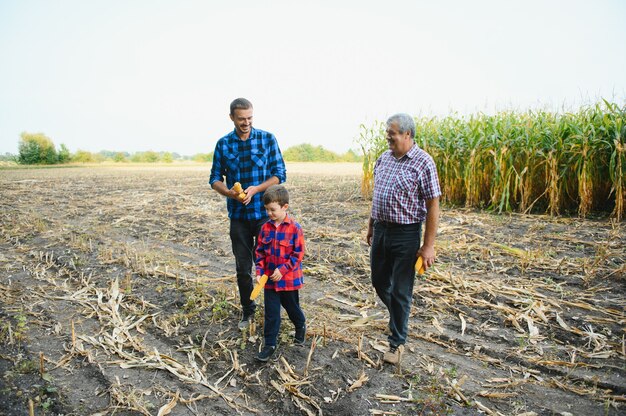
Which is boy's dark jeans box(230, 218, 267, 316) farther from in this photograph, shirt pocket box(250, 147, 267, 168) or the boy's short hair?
the boy's short hair

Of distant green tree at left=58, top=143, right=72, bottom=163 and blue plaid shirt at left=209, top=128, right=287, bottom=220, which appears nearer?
blue plaid shirt at left=209, top=128, right=287, bottom=220

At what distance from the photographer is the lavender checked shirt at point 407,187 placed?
3.10m

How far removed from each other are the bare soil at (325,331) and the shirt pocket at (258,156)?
159 cm

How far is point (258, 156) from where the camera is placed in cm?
383

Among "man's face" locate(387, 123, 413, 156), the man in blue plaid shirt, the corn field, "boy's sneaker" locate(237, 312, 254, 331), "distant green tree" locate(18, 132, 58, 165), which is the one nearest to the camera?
"man's face" locate(387, 123, 413, 156)

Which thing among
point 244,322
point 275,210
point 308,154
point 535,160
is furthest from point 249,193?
point 308,154

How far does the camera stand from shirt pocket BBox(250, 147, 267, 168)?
12.5ft

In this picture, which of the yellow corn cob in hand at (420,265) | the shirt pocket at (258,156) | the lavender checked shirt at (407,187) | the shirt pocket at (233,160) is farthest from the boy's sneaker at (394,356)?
the shirt pocket at (233,160)

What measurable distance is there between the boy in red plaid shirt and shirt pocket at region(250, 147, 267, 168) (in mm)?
610

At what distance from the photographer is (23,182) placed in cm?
1725

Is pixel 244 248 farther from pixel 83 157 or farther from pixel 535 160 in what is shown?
pixel 83 157

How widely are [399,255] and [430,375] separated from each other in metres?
0.99

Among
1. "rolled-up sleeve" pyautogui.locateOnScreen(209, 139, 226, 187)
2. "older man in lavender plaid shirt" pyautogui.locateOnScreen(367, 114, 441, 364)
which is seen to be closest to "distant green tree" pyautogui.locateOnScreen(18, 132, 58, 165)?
"rolled-up sleeve" pyautogui.locateOnScreen(209, 139, 226, 187)

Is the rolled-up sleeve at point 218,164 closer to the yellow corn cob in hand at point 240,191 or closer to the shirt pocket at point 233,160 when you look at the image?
the shirt pocket at point 233,160
